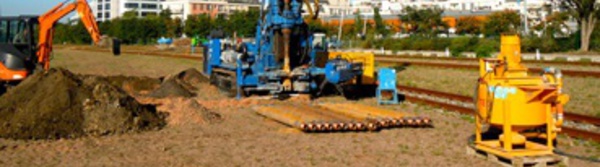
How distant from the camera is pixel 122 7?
571 feet

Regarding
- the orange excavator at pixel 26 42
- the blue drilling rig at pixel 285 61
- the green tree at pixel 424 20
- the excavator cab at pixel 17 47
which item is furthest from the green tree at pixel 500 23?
the excavator cab at pixel 17 47

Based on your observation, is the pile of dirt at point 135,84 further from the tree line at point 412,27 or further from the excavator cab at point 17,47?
the tree line at point 412,27

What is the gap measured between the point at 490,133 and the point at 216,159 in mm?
5025

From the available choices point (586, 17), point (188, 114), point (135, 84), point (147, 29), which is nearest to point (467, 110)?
point (188, 114)

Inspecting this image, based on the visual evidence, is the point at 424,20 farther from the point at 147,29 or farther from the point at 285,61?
the point at 285,61

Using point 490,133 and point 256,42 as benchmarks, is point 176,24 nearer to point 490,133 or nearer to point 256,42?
point 256,42

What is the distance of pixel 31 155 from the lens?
1120 centimetres

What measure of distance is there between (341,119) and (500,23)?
59318 mm

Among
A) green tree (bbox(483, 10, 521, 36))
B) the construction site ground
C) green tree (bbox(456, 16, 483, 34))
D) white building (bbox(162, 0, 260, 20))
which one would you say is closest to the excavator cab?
the construction site ground

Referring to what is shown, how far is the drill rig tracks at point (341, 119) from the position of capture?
1306cm

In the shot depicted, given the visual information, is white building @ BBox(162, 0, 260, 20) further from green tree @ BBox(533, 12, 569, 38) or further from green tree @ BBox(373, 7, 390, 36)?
green tree @ BBox(533, 12, 569, 38)

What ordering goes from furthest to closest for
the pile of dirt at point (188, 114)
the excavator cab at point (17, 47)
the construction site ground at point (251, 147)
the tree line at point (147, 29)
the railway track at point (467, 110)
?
the tree line at point (147, 29) → the excavator cab at point (17, 47) → the pile of dirt at point (188, 114) → the railway track at point (467, 110) → the construction site ground at point (251, 147)

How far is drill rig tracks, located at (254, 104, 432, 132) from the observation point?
42.9 ft

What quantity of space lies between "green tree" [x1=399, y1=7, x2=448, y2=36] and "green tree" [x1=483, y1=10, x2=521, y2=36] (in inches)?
207
